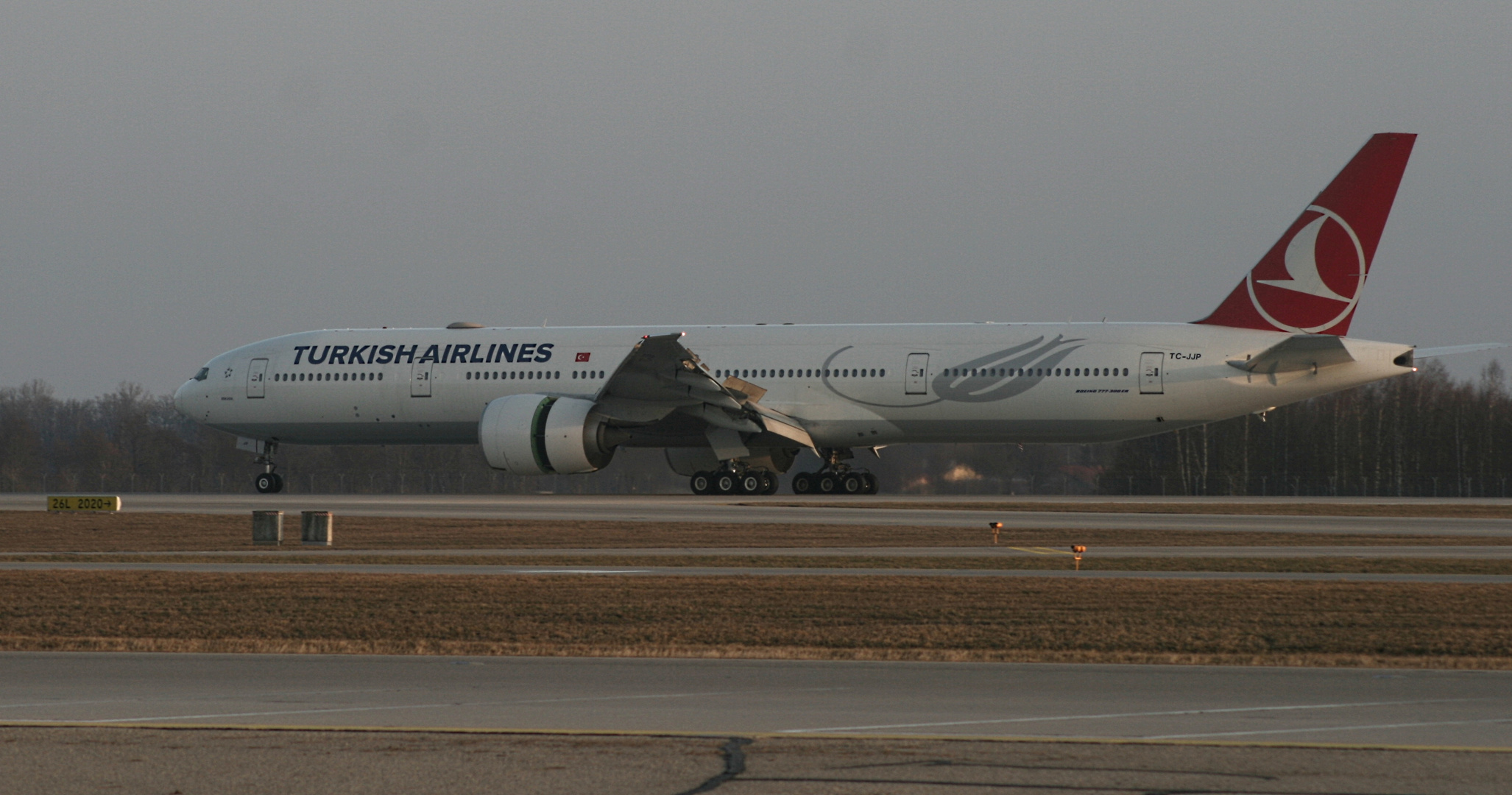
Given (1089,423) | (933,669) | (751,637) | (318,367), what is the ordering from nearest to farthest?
(933,669) → (751,637) → (1089,423) → (318,367)

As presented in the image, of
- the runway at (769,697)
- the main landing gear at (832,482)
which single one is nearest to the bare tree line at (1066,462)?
the main landing gear at (832,482)

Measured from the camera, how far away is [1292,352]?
101 feet

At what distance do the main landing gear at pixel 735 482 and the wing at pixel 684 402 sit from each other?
99cm

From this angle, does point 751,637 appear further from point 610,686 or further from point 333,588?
point 333,588

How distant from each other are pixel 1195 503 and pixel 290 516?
60.3 feet

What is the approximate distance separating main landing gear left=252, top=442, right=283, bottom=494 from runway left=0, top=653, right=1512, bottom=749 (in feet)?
93.2

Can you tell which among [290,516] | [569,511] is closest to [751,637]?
[569,511]

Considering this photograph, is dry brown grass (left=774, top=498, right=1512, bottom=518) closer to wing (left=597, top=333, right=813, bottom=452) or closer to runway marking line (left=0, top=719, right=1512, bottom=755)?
wing (left=597, top=333, right=813, bottom=452)

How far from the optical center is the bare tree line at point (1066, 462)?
1853 inches

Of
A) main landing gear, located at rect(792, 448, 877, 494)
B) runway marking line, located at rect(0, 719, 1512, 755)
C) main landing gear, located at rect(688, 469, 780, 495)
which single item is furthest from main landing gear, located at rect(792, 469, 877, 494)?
runway marking line, located at rect(0, 719, 1512, 755)

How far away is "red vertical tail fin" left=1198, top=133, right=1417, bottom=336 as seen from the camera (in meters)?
31.6

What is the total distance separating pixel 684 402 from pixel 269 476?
1236 cm

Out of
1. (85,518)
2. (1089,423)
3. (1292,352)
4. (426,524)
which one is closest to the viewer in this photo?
(426,524)

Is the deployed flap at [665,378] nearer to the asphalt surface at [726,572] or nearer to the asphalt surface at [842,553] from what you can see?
the asphalt surface at [842,553]
